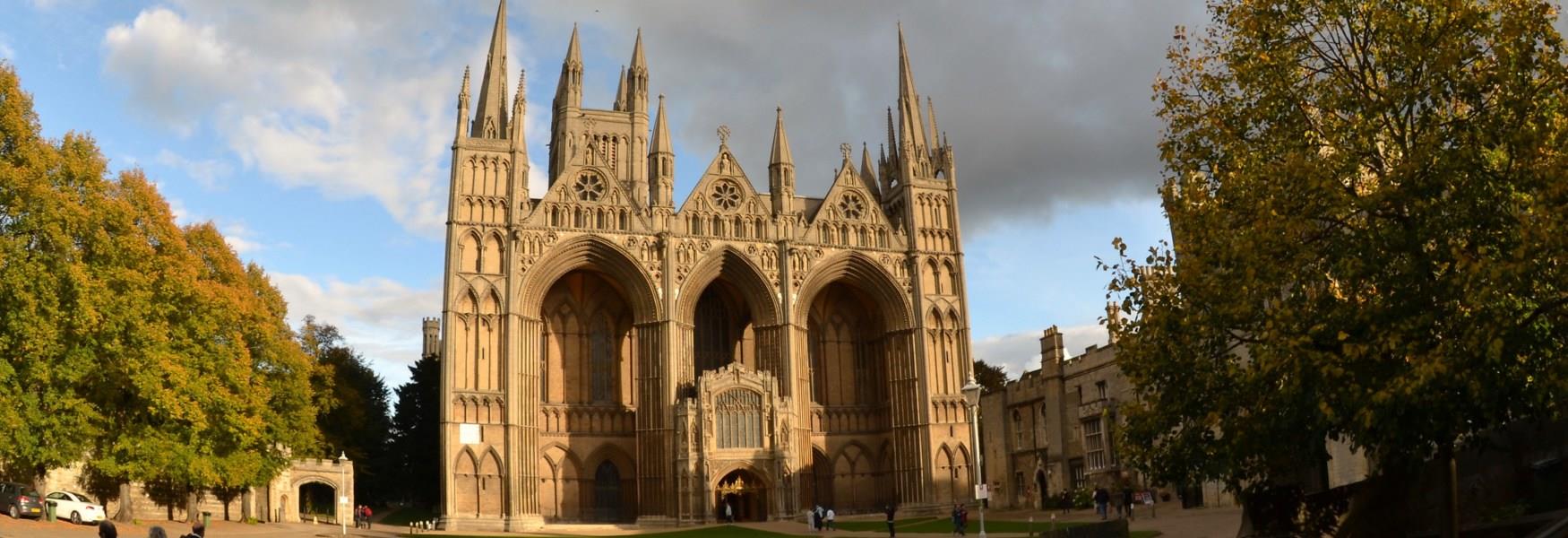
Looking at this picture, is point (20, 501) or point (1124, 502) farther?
point (1124, 502)

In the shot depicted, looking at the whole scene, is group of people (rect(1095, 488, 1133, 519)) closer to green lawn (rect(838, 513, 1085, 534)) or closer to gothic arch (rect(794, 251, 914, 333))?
green lawn (rect(838, 513, 1085, 534))

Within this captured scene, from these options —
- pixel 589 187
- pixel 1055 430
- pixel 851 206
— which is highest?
pixel 589 187

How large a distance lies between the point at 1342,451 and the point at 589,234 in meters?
31.5

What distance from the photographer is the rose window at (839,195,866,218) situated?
5753 cm

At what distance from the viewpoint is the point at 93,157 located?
3238cm

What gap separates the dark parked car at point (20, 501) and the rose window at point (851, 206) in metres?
35.2

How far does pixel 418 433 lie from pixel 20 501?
3545cm

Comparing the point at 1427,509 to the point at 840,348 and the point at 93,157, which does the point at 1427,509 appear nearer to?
the point at 93,157

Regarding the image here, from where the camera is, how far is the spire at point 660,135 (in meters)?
55.4

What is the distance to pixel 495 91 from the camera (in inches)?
2154

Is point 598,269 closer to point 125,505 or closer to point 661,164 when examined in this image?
point 661,164

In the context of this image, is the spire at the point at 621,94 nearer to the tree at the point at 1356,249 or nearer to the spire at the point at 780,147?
the spire at the point at 780,147

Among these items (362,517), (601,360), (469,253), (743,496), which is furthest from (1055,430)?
(362,517)

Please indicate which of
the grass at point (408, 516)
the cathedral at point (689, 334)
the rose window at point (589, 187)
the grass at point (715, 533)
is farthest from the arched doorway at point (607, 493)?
the rose window at point (589, 187)
